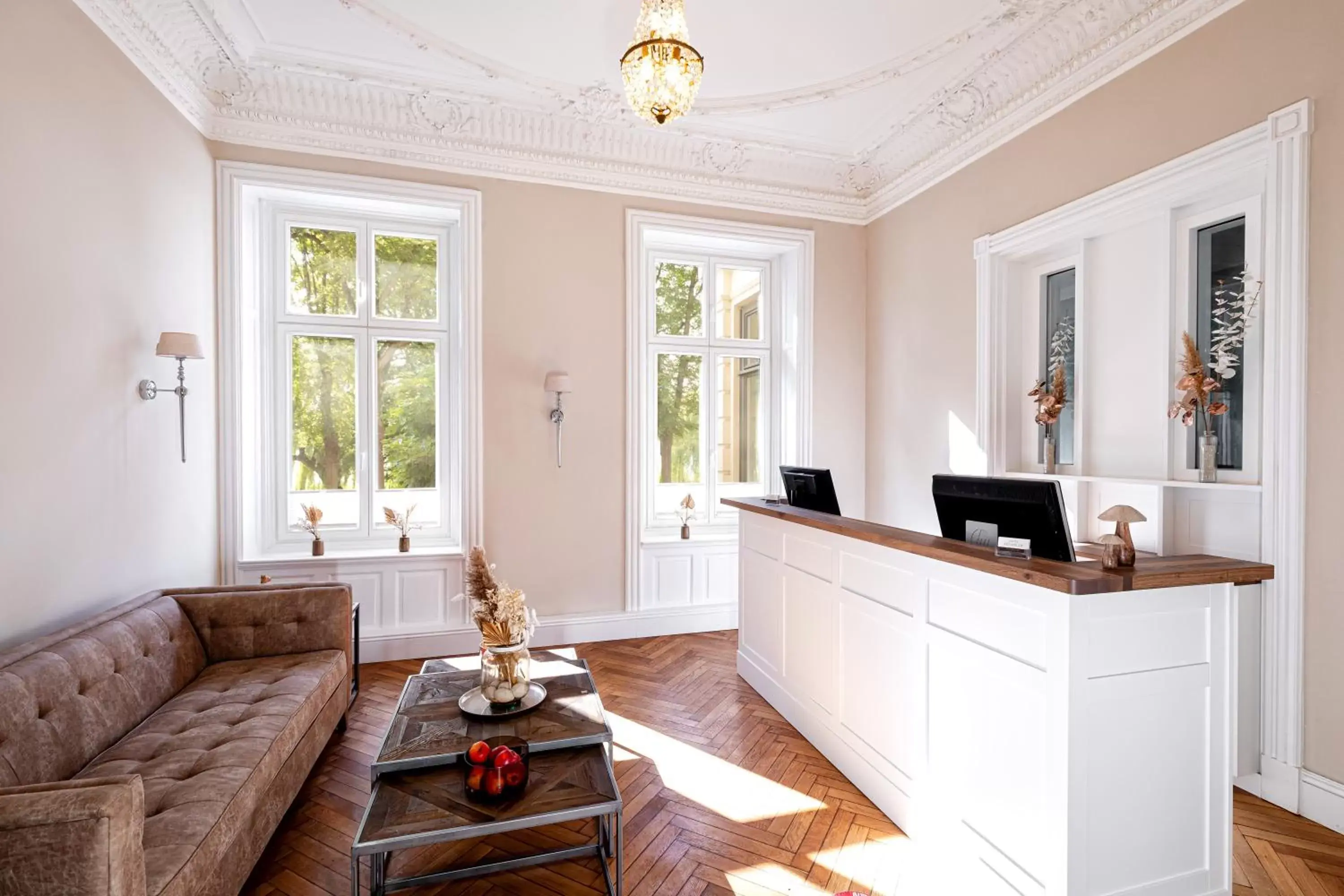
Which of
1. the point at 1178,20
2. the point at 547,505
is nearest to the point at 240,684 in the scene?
the point at 547,505

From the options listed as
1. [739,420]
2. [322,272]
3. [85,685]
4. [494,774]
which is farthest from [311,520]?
[739,420]

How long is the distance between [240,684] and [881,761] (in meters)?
2.74

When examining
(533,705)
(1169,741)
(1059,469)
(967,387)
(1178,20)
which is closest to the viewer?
(1169,741)

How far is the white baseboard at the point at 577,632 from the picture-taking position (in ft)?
14.1

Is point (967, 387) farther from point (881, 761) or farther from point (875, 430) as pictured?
point (881, 761)

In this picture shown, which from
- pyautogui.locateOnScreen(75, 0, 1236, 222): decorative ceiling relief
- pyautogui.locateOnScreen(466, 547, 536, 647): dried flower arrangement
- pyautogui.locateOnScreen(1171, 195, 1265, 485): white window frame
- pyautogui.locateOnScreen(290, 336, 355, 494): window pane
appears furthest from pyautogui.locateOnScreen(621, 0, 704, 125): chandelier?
pyautogui.locateOnScreen(290, 336, 355, 494): window pane

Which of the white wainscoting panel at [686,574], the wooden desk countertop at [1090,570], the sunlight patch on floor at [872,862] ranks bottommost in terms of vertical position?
the sunlight patch on floor at [872,862]

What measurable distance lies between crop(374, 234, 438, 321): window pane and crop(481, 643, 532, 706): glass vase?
3099 millimetres

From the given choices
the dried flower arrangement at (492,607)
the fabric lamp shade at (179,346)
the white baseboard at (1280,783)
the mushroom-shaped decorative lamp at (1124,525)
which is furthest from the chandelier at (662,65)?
the white baseboard at (1280,783)

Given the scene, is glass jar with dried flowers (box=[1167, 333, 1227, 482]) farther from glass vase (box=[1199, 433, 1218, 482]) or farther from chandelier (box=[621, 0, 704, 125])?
chandelier (box=[621, 0, 704, 125])

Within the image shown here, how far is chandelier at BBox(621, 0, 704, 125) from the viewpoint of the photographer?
2.38 meters

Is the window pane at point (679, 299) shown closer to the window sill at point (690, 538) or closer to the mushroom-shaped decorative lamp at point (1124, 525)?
the window sill at point (690, 538)

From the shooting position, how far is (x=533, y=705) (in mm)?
2375

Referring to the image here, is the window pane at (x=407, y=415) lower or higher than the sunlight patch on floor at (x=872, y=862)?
higher
